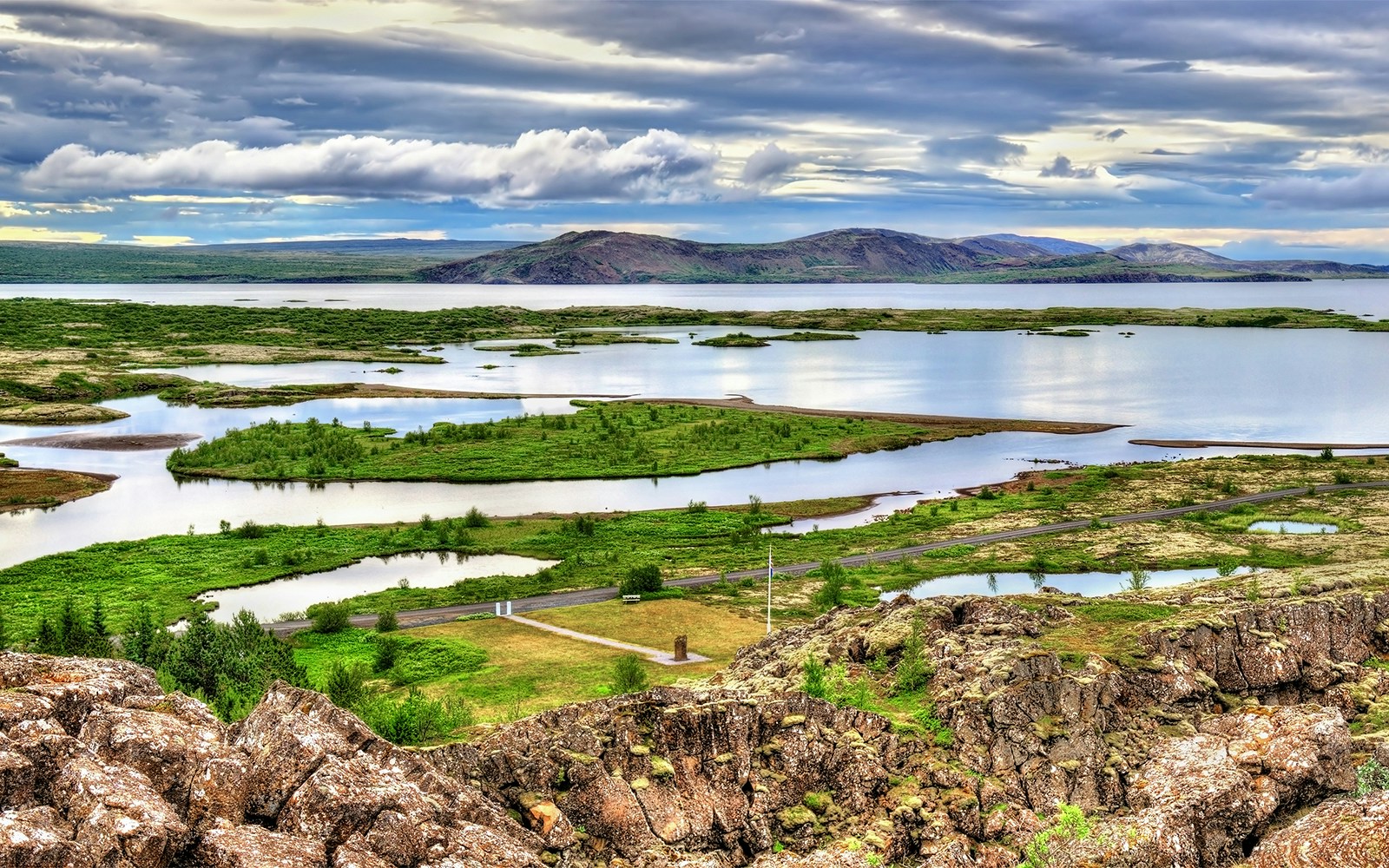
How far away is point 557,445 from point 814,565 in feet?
150

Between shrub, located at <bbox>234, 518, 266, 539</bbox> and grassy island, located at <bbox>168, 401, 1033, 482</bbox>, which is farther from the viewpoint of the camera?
grassy island, located at <bbox>168, 401, 1033, 482</bbox>

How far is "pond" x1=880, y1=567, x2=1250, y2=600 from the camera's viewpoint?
57719mm

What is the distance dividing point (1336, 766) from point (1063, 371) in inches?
6458

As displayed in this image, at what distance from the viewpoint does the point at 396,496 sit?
285ft

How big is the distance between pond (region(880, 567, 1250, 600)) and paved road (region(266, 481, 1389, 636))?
17.5ft

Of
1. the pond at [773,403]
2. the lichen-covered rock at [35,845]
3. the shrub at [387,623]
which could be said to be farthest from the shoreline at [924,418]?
the lichen-covered rock at [35,845]

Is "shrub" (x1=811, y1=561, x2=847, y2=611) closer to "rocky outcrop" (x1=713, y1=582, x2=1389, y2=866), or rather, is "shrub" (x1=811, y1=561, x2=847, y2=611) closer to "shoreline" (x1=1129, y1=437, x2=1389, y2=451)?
"rocky outcrop" (x1=713, y1=582, x2=1389, y2=866)

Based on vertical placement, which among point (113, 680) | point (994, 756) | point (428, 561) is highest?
point (113, 680)

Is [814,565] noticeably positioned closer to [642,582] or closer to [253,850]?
[642,582]

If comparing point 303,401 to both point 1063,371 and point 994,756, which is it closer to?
point 1063,371

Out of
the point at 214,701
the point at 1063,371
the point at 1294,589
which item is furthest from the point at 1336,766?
the point at 1063,371

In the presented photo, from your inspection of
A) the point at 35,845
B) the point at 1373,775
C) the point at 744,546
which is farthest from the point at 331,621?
the point at 1373,775

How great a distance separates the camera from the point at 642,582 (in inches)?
2282

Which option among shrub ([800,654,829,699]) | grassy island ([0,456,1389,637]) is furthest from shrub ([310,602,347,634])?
shrub ([800,654,829,699])
